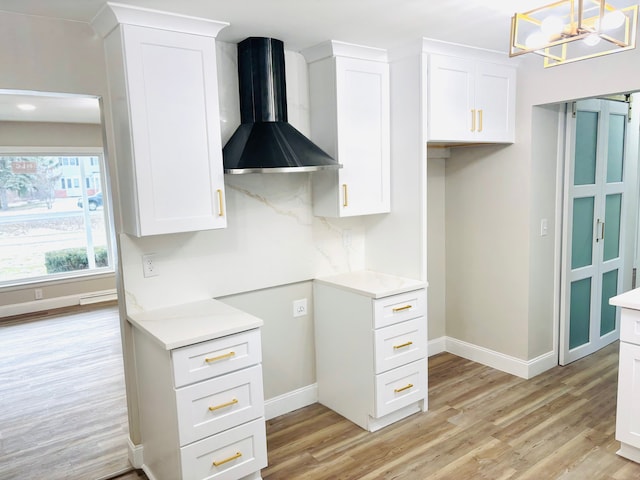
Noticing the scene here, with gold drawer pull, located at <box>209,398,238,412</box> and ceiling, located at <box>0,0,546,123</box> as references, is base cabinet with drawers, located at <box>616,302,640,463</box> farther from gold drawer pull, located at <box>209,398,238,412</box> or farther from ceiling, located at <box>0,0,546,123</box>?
gold drawer pull, located at <box>209,398,238,412</box>

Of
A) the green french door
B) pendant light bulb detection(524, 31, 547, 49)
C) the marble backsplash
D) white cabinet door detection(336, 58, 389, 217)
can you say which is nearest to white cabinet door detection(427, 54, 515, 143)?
white cabinet door detection(336, 58, 389, 217)

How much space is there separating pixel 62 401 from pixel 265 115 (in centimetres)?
261

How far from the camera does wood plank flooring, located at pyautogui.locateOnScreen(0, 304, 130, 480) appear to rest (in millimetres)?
2754

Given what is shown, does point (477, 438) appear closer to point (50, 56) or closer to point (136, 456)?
point (136, 456)

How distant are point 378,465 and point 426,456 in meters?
0.28

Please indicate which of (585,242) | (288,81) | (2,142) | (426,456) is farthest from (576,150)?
(2,142)

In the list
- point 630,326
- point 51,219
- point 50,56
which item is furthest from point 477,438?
point 51,219

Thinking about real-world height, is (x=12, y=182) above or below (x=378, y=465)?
above

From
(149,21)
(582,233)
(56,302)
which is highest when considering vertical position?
(149,21)

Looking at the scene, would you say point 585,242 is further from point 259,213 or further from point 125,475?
point 125,475

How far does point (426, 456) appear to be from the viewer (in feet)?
8.72

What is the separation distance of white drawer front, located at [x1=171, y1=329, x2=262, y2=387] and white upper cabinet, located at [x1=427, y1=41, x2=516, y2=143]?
5.50 feet

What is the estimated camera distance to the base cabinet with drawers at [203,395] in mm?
2141

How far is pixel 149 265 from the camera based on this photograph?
8.46 feet
